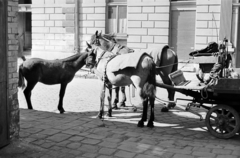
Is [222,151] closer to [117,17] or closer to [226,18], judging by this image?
[226,18]

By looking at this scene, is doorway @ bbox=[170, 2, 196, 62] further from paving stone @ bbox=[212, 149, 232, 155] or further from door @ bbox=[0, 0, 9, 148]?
door @ bbox=[0, 0, 9, 148]

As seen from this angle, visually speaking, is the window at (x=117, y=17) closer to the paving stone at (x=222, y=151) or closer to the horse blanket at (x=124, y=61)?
the horse blanket at (x=124, y=61)

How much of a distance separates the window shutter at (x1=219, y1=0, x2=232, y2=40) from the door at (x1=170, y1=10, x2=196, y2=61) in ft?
5.28

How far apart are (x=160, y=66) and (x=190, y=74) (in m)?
6.87

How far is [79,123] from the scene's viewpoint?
7379mm

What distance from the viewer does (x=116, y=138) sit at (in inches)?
253

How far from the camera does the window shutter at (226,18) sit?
1538 centimetres

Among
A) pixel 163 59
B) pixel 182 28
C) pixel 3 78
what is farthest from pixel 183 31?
pixel 3 78

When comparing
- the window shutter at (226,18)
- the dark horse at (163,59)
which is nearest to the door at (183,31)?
the window shutter at (226,18)

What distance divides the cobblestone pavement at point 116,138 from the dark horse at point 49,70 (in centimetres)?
104

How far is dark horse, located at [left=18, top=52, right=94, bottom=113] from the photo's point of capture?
9.01m

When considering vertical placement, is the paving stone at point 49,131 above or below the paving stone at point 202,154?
above

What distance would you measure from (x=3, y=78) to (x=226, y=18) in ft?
40.0

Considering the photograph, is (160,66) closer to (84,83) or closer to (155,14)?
(84,83)
